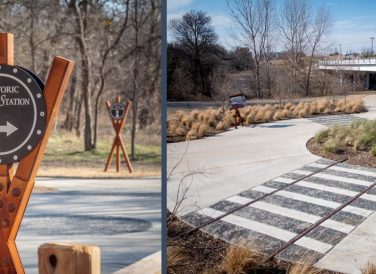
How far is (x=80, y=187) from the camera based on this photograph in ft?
23.5

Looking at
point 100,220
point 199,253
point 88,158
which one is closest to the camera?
point 199,253

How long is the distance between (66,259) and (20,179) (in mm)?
517

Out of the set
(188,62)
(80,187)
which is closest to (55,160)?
(80,187)

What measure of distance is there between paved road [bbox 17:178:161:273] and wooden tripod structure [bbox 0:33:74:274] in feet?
4.63

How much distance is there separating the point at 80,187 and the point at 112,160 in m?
1.89

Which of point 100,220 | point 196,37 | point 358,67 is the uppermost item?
point 196,37

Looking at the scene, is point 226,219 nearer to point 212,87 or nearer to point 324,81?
point 212,87

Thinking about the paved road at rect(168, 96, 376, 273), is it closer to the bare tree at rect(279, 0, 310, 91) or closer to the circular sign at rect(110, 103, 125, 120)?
the bare tree at rect(279, 0, 310, 91)

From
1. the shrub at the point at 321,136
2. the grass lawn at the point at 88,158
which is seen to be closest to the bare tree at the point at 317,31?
the shrub at the point at 321,136

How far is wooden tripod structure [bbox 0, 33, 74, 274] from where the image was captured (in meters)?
2.28

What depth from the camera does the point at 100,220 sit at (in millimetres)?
5383

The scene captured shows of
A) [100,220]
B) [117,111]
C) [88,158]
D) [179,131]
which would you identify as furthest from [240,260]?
[88,158]

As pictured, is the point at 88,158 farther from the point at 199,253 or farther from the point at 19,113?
the point at 199,253

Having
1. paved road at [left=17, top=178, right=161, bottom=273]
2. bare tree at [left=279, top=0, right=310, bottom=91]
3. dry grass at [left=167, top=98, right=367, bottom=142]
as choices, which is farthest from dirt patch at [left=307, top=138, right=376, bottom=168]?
paved road at [left=17, top=178, right=161, bottom=273]
